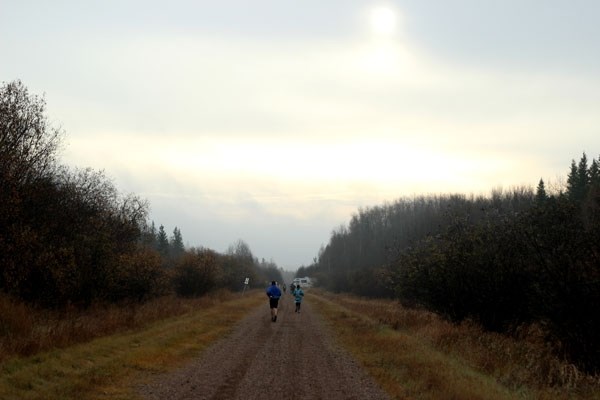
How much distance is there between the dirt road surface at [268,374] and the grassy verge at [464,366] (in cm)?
70

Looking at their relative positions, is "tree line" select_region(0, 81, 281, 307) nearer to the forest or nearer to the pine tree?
the forest

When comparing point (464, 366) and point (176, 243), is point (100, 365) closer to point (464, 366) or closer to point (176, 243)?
point (464, 366)

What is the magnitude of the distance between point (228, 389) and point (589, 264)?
9.56 metres

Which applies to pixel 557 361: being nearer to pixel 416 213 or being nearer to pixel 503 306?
pixel 503 306

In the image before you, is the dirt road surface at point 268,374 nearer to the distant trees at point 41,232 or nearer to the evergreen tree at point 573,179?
the distant trees at point 41,232

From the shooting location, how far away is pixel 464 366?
14.1 metres

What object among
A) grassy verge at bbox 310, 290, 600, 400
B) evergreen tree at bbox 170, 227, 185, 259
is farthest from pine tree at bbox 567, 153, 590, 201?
evergreen tree at bbox 170, 227, 185, 259

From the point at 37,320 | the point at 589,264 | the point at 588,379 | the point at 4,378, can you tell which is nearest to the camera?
the point at 4,378

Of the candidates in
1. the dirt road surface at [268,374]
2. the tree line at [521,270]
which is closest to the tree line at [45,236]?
the dirt road surface at [268,374]

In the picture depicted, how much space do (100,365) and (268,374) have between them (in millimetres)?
4046

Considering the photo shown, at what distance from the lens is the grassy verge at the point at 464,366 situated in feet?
36.3

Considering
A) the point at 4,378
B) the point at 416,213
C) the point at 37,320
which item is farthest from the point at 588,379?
Result: the point at 416,213

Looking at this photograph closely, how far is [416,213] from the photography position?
153625 mm

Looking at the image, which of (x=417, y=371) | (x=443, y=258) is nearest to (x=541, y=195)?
(x=443, y=258)
